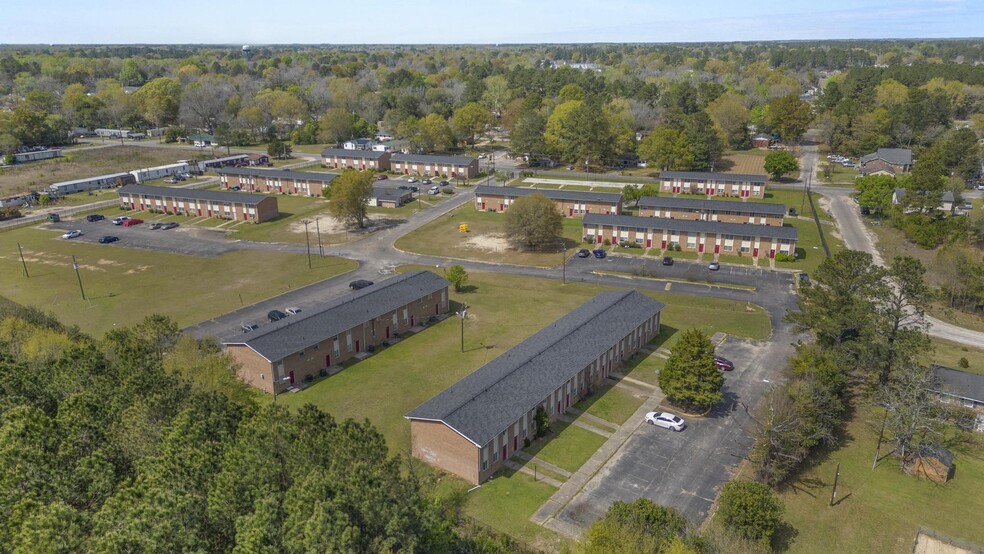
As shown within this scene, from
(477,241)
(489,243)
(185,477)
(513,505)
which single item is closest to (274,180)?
(477,241)

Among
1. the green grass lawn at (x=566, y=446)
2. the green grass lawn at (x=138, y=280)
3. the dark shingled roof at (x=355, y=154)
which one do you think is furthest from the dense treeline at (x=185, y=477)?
the dark shingled roof at (x=355, y=154)

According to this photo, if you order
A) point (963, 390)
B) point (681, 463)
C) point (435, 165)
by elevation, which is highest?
point (435, 165)

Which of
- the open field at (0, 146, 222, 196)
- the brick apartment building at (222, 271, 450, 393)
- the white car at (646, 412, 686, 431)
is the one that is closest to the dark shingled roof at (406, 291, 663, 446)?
the white car at (646, 412, 686, 431)

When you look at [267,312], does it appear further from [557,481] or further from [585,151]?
[585,151]

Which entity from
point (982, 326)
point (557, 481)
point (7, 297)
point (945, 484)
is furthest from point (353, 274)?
A: point (982, 326)

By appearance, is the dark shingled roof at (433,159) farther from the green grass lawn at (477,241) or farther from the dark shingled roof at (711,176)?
the dark shingled roof at (711,176)

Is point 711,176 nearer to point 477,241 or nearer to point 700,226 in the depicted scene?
point 700,226

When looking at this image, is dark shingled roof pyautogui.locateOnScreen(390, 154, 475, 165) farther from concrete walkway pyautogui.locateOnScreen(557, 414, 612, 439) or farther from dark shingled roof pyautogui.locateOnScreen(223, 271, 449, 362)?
concrete walkway pyautogui.locateOnScreen(557, 414, 612, 439)
